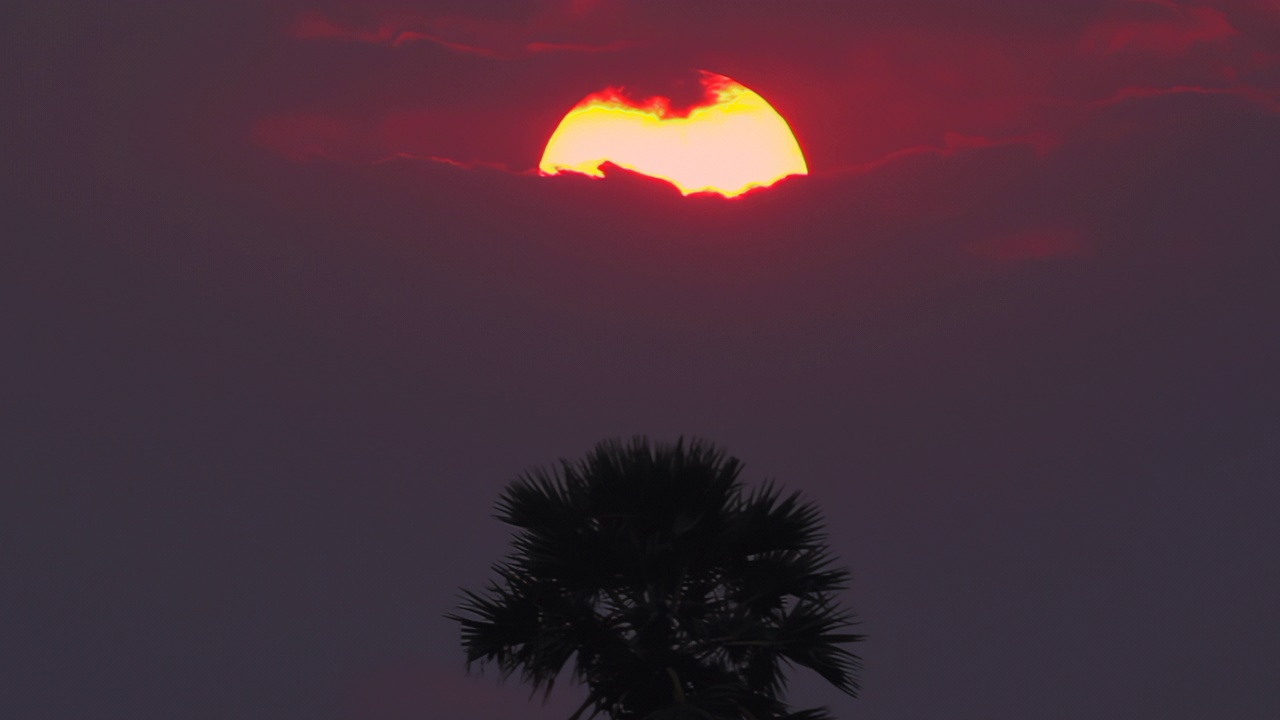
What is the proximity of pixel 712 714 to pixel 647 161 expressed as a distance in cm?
2093

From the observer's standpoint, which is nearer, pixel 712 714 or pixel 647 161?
pixel 712 714

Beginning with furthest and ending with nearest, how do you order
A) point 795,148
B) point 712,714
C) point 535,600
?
point 795,148, point 535,600, point 712,714

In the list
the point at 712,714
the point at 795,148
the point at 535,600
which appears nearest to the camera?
the point at 712,714

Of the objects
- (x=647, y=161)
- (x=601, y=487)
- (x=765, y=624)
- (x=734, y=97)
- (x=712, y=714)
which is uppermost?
(x=734, y=97)

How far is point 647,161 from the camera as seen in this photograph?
121ft

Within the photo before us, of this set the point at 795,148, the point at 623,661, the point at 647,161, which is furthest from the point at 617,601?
the point at 795,148

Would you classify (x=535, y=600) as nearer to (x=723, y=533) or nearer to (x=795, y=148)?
(x=723, y=533)

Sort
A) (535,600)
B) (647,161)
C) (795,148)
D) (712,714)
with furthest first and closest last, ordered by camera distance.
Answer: (795,148) < (647,161) < (535,600) < (712,714)

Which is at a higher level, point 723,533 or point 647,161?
point 647,161

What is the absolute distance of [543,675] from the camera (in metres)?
18.0

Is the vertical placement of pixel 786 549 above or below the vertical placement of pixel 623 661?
above

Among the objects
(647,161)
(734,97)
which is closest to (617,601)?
(647,161)

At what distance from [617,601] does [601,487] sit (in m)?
1.18

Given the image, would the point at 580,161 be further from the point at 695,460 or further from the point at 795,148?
the point at 695,460
